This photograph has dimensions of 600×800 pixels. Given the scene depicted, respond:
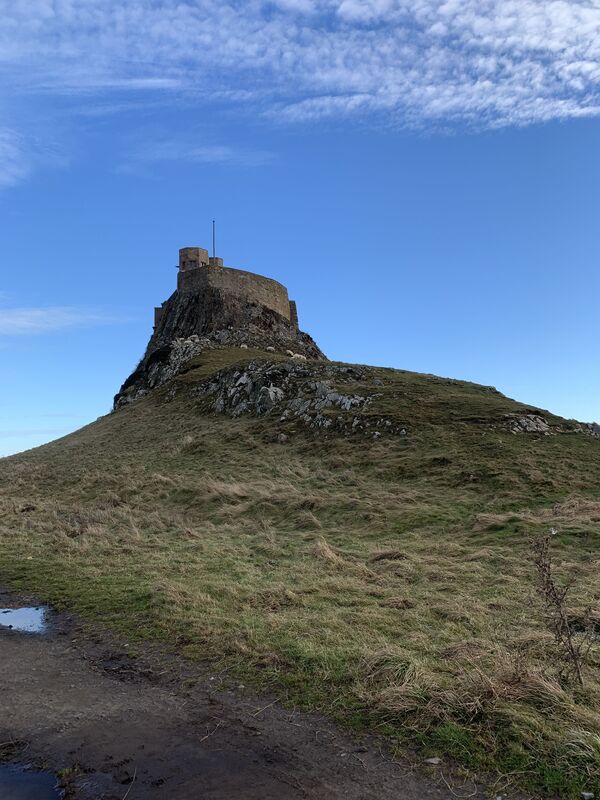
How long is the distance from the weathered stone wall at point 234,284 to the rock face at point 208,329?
100mm

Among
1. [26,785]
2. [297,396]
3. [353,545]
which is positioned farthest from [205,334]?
[26,785]

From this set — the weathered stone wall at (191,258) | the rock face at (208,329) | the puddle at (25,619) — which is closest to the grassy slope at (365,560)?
the puddle at (25,619)

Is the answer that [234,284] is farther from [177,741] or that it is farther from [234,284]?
[177,741]

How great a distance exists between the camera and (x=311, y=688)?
6281mm

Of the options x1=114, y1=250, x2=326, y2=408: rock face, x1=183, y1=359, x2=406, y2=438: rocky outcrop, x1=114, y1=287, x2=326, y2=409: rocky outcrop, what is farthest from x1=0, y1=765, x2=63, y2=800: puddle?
x1=114, y1=250, x2=326, y2=408: rock face

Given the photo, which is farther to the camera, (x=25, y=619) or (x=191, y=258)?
(x=191, y=258)

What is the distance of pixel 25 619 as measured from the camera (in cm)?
964

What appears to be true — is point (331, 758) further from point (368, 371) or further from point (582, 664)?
point (368, 371)

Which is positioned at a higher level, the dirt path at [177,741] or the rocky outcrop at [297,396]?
the rocky outcrop at [297,396]

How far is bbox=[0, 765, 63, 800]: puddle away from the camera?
4527mm

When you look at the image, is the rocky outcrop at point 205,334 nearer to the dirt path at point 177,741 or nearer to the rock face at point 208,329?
the rock face at point 208,329

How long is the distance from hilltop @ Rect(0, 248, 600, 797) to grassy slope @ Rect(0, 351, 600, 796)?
4 centimetres

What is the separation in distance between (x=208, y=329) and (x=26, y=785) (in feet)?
165

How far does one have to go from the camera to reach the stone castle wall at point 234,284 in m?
54.8
